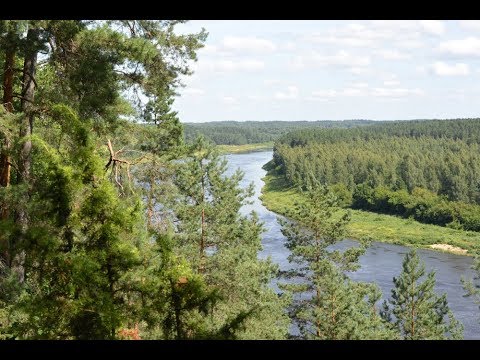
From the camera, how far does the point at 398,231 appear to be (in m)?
50.3

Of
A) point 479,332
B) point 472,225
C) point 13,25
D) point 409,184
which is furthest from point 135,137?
point 409,184

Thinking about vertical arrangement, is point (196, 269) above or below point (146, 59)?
below

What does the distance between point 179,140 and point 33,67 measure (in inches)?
395

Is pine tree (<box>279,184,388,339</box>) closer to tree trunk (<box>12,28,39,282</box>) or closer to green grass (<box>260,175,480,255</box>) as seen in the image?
tree trunk (<box>12,28,39,282</box>)

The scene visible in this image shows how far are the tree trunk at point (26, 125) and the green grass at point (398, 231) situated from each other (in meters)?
33.6

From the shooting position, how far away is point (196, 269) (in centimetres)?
1588

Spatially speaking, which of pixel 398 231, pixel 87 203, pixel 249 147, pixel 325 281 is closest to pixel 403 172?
pixel 398 231

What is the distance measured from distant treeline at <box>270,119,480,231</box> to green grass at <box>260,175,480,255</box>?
2256 millimetres

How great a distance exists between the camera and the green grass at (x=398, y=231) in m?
45.6

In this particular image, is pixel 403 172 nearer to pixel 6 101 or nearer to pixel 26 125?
pixel 6 101

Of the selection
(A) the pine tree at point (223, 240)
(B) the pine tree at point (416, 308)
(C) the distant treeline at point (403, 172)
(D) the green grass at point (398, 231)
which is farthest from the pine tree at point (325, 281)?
(C) the distant treeline at point (403, 172)

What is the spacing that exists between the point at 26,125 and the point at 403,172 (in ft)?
211

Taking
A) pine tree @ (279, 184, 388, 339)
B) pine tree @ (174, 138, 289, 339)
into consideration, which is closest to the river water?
pine tree @ (279, 184, 388, 339)
